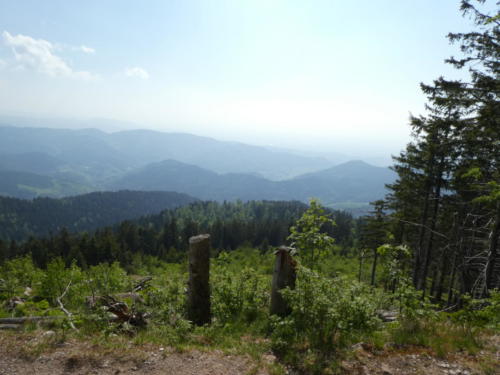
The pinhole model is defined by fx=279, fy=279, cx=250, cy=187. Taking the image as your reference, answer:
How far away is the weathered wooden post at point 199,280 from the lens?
672cm

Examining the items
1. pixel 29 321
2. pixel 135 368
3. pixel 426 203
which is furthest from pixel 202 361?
pixel 426 203

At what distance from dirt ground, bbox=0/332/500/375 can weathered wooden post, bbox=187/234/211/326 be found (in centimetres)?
147

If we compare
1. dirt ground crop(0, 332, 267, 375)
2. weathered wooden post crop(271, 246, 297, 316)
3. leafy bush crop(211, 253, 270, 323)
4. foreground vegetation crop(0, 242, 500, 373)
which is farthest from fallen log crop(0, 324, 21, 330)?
weathered wooden post crop(271, 246, 297, 316)

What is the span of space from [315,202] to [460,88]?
7007 mm

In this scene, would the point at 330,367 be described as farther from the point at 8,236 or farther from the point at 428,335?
the point at 8,236

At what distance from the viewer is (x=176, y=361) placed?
5.15m

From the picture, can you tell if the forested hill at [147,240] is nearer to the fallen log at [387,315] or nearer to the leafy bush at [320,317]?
the fallen log at [387,315]

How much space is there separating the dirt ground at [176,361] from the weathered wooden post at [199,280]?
1.47 meters

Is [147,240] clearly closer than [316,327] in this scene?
No

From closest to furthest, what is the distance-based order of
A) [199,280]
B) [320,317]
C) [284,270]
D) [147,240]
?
[320,317] < [284,270] < [199,280] < [147,240]

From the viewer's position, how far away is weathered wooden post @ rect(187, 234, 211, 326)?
6.72 m

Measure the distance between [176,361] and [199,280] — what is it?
1.93 metres

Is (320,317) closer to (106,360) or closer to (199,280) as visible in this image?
(199,280)

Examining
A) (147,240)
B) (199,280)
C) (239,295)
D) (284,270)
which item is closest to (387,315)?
(284,270)
